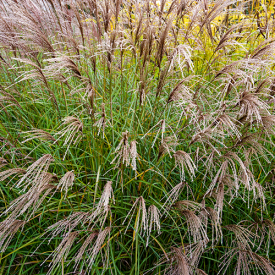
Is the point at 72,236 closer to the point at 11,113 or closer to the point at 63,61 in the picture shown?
the point at 63,61

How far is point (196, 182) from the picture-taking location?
88.7 inches

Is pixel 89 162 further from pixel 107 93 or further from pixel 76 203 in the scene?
pixel 107 93

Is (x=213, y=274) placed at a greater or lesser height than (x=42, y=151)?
lesser

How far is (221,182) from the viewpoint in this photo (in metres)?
1.87

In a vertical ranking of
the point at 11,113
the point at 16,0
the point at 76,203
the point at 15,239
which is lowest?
the point at 15,239

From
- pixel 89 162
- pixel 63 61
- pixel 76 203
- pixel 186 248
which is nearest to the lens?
pixel 63 61

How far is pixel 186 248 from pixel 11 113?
214cm

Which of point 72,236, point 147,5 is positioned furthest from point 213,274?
point 147,5

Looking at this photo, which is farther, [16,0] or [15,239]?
[16,0]

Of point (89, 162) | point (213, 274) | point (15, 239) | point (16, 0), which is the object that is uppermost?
point (16, 0)

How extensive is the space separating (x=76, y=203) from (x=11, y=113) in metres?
1.26

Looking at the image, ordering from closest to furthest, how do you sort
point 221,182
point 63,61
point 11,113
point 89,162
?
point 63,61 < point 221,182 < point 89,162 < point 11,113

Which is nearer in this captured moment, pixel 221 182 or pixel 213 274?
pixel 221 182

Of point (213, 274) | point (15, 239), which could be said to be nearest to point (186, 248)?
point (213, 274)
